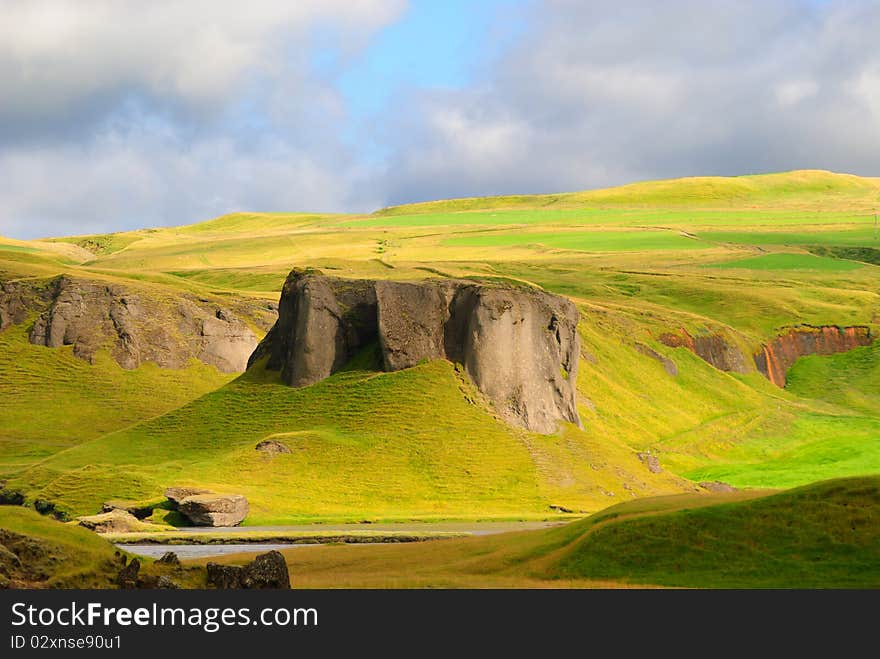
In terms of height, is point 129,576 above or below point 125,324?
below

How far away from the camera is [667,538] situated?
43844 millimetres

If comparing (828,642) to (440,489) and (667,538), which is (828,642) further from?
(440,489)

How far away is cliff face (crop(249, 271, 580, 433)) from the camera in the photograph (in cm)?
9825

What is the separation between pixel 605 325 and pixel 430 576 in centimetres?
11486

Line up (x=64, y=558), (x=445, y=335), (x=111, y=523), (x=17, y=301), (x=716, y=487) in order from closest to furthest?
1. (x=64, y=558)
2. (x=111, y=523)
3. (x=445, y=335)
4. (x=716, y=487)
5. (x=17, y=301)

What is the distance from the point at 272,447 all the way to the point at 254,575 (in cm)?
5544

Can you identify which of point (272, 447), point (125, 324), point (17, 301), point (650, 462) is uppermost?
point (17, 301)

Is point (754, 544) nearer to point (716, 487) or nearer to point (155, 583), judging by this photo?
point (155, 583)

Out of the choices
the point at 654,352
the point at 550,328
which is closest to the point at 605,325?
the point at 654,352

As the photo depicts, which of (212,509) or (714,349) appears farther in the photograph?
(714,349)

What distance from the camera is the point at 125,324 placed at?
465 ft

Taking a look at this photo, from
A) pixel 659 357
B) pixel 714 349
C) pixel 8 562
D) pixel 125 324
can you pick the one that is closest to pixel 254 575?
→ pixel 8 562

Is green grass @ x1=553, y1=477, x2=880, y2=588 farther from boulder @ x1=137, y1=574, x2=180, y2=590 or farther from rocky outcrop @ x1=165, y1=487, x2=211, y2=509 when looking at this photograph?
rocky outcrop @ x1=165, y1=487, x2=211, y2=509

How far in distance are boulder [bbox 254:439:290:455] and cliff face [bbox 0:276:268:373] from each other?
50.8 meters
